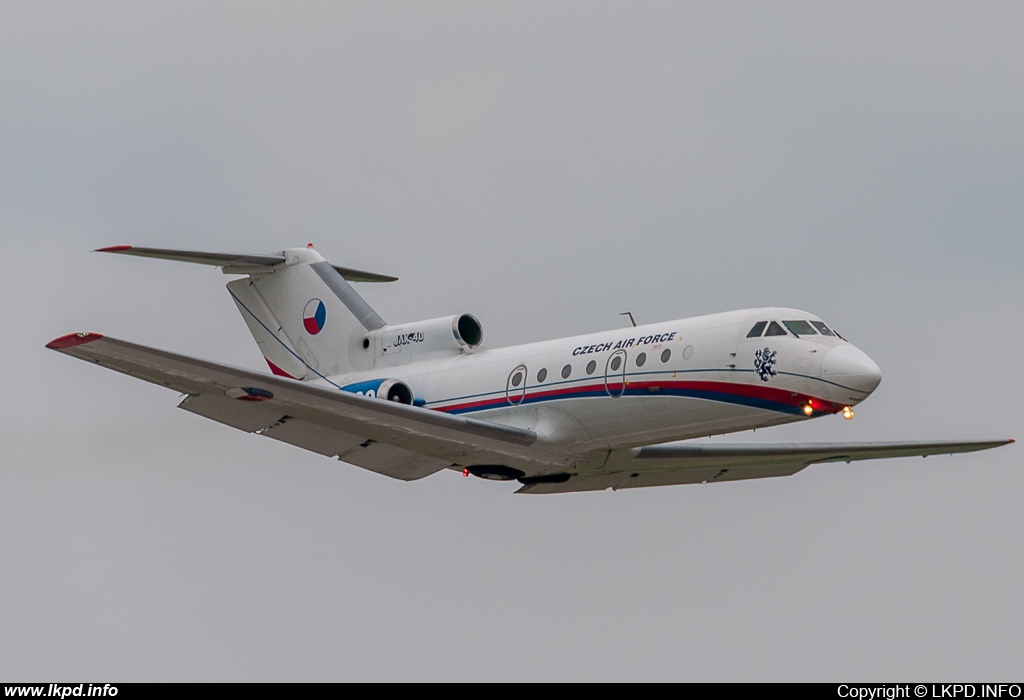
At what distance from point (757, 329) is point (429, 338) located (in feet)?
24.1

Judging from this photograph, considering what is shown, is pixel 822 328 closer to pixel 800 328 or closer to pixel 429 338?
pixel 800 328

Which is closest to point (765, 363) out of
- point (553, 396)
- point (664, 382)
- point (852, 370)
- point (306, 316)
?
point (852, 370)

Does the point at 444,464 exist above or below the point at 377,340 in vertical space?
below

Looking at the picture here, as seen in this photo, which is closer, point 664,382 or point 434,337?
point 664,382

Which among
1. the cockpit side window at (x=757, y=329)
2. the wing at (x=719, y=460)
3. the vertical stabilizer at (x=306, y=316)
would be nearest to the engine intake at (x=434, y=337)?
the vertical stabilizer at (x=306, y=316)

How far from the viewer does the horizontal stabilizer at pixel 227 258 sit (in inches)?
1195

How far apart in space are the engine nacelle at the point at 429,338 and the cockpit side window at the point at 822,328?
279 inches

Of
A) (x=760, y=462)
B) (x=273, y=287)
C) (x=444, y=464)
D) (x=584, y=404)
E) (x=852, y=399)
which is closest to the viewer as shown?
(x=852, y=399)

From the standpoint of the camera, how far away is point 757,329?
25047 millimetres

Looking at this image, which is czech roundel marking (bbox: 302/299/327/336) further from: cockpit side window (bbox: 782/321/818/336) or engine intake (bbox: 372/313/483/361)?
cockpit side window (bbox: 782/321/818/336)

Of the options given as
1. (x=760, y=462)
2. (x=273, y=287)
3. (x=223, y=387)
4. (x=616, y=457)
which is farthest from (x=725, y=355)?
(x=273, y=287)

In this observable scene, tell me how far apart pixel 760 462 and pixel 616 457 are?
13.7 feet

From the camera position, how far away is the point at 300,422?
2628cm

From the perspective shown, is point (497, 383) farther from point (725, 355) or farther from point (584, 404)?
point (725, 355)
